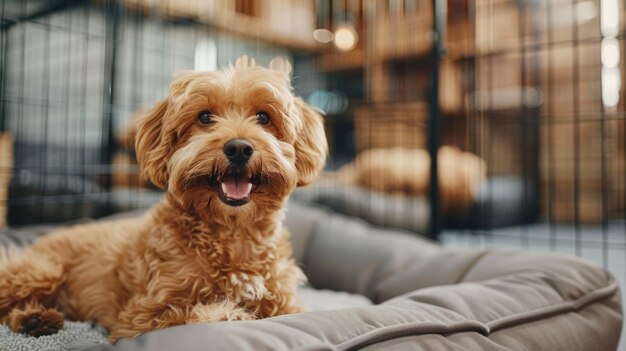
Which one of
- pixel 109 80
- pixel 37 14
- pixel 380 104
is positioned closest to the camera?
pixel 37 14

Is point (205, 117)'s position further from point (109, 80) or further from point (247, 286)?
point (109, 80)

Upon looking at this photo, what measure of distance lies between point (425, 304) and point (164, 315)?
0.66 meters

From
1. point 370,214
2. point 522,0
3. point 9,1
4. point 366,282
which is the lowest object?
point 366,282

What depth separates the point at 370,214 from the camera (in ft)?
10.2

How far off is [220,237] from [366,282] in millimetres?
871

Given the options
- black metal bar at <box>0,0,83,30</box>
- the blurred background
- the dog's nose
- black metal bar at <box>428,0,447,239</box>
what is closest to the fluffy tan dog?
the dog's nose

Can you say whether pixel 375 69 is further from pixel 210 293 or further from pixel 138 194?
pixel 210 293

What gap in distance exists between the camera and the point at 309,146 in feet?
4.79

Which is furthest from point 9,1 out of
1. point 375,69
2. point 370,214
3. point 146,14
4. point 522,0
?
point 522,0

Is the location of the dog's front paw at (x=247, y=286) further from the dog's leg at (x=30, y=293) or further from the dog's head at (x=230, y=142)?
the dog's leg at (x=30, y=293)

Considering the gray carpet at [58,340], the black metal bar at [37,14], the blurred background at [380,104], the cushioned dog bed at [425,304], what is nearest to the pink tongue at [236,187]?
the cushioned dog bed at [425,304]

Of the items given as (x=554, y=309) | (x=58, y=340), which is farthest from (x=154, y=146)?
(x=554, y=309)

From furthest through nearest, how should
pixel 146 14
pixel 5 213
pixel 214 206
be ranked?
pixel 146 14 → pixel 5 213 → pixel 214 206

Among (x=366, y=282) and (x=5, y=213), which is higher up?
(x=5, y=213)
